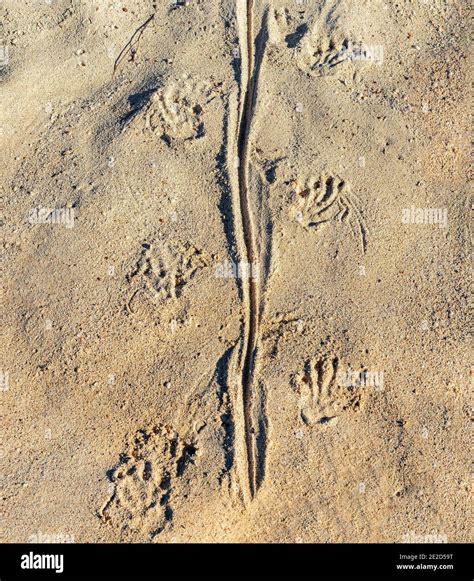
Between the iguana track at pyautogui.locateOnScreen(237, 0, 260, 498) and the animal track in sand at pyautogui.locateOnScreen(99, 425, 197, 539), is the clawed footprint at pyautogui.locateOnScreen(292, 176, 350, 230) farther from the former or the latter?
the animal track in sand at pyautogui.locateOnScreen(99, 425, 197, 539)

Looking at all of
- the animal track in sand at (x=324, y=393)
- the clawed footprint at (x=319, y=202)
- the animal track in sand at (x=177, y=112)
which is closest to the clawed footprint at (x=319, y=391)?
the animal track in sand at (x=324, y=393)

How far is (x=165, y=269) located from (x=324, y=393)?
1817 mm

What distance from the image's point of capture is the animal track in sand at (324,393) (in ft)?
17.0

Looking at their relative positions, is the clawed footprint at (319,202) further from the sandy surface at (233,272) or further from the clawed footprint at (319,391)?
the clawed footprint at (319,391)

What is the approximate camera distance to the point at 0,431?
206 inches

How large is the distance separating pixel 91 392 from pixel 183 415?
848 millimetres

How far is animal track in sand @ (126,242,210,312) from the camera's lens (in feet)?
17.7

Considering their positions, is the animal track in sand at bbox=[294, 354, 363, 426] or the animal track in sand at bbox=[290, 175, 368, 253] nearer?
the animal track in sand at bbox=[294, 354, 363, 426]

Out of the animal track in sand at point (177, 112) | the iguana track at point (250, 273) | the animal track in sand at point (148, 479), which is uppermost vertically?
the animal track in sand at point (177, 112)

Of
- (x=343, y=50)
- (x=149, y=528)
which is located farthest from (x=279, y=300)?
(x=343, y=50)

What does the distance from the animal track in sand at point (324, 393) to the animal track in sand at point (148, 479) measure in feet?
3.47

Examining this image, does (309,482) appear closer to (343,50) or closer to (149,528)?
(149,528)

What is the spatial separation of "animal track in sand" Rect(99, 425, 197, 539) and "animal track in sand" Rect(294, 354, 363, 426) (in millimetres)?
1058

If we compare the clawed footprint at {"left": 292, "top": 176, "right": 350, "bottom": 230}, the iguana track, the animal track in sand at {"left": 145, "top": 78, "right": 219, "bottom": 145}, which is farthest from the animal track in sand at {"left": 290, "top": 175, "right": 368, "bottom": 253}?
the animal track in sand at {"left": 145, "top": 78, "right": 219, "bottom": 145}
